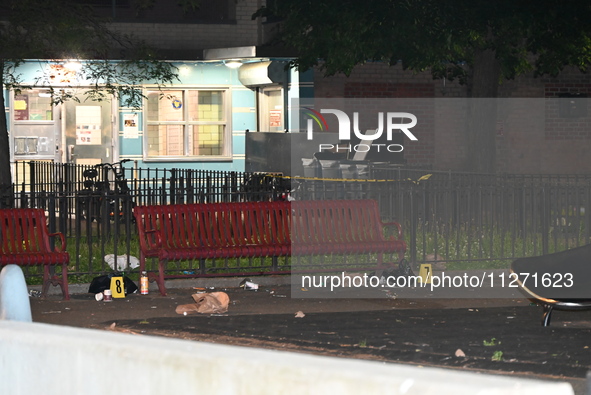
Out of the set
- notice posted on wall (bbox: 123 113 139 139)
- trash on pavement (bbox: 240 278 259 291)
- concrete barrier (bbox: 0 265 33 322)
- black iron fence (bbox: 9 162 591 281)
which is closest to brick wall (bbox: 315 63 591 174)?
notice posted on wall (bbox: 123 113 139 139)

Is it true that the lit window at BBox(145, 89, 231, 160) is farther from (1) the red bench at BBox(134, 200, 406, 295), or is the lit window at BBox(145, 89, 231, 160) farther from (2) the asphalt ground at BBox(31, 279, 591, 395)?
(2) the asphalt ground at BBox(31, 279, 591, 395)

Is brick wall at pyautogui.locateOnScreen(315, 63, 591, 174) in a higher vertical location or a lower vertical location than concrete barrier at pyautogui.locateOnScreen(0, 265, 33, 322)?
higher

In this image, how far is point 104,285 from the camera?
471 inches

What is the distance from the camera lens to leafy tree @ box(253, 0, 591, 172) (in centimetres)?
1916

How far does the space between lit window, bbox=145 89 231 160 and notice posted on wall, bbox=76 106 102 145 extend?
→ 1.12m

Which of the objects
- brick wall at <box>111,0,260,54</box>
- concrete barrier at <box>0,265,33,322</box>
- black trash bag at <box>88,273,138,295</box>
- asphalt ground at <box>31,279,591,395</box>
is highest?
brick wall at <box>111,0,260,54</box>

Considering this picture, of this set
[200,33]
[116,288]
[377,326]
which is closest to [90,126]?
[200,33]

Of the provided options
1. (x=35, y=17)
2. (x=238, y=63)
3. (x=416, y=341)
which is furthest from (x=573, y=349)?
(x=238, y=63)

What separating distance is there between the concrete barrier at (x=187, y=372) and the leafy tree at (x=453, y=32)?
15651mm

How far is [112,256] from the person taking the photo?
13.7 meters

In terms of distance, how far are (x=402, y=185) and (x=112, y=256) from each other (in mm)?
4290

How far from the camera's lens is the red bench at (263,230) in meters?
12.6

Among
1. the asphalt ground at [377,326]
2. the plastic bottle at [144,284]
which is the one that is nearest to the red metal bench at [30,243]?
the asphalt ground at [377,326]

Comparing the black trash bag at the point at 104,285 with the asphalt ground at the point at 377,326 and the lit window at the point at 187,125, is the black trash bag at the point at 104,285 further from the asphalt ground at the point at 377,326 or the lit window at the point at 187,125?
the lit window at the point at 187,125
